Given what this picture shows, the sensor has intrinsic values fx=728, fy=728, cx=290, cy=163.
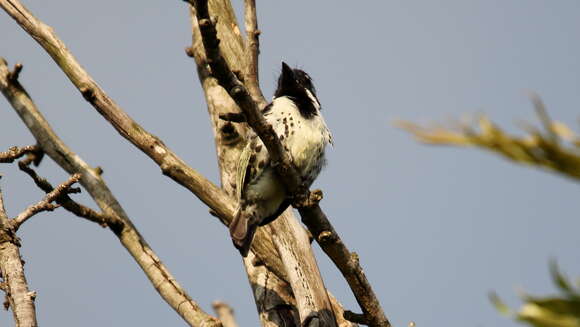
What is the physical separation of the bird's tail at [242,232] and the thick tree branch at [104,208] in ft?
1.88

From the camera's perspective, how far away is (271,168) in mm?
5719

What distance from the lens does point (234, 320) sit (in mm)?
1313

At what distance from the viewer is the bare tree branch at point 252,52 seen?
21.9 ft

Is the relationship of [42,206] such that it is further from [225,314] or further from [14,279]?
[225,314]

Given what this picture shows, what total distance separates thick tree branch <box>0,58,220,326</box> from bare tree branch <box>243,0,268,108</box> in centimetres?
157

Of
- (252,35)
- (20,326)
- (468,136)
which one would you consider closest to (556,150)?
(468,136)

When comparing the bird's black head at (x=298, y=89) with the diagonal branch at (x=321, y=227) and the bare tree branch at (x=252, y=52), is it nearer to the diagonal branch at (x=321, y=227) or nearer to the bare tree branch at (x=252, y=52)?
the bare tree branch at (x=252, y=52)

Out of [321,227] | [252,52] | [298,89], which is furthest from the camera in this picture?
[252,52]

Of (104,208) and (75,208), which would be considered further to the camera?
(104,208)

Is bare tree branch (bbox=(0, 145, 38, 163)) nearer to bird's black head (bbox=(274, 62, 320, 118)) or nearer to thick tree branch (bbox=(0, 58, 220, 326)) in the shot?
thick tree branch (bbox=(0, 58, 220, 326))

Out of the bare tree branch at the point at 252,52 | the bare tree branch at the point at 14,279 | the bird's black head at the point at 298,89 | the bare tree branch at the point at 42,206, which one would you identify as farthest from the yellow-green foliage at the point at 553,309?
the bare tree branch at the point at 252,52

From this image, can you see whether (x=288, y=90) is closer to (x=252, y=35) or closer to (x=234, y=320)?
(x=252, y=35)

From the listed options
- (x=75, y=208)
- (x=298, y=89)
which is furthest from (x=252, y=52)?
(x=75, y=208)

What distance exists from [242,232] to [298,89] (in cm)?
159
